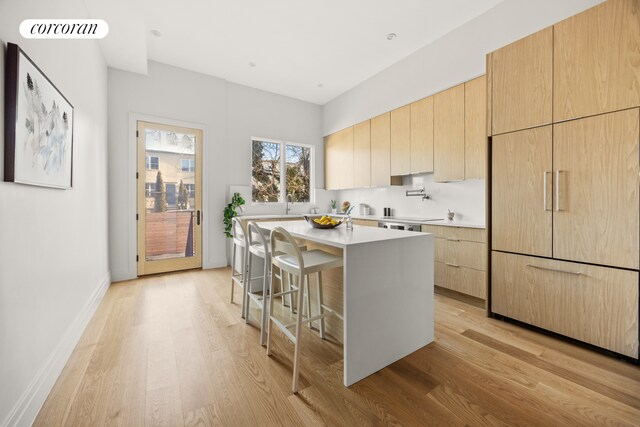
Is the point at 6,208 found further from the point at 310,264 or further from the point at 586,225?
the point at 586,225

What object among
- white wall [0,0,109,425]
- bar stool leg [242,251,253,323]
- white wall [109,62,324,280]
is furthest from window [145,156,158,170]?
bar stool leg [242,251,253,323]

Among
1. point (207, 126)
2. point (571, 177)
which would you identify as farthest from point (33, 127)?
point (571, 177)

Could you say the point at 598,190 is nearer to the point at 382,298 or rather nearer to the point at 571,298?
the point at 571,298

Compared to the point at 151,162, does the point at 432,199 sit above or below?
below

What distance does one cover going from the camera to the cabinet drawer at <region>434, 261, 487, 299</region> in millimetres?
2781

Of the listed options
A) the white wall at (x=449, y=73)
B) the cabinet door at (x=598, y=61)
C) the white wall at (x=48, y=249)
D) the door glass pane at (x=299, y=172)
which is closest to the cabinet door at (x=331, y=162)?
the door glass pane at (x=299, y=172)

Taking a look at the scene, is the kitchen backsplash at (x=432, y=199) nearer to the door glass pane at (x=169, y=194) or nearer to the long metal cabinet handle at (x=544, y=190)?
the long metal cabinet handle at (x=544, y=190)

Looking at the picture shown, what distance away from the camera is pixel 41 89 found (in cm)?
157

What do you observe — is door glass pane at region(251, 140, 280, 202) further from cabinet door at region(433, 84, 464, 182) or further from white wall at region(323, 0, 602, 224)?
cabinet door at region(433, 84, 464, 182)

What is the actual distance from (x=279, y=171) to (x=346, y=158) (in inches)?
53.1

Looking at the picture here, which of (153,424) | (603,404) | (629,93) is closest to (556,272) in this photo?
(603,404)

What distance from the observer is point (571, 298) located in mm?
2080

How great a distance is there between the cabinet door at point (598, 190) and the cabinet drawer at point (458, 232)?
648 millimetres

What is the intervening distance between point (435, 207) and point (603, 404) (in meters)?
2.64
